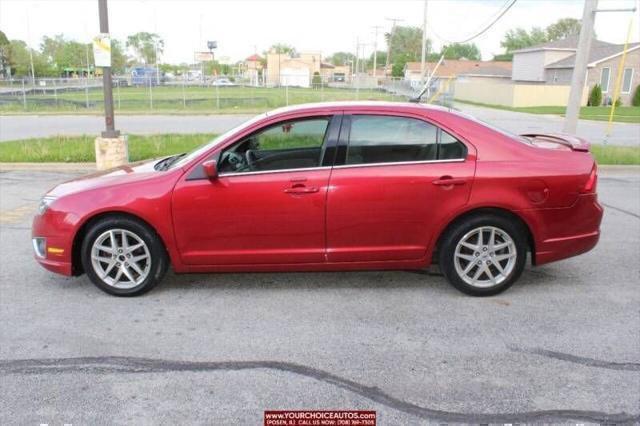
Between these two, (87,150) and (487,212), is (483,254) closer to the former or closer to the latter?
(487,212)

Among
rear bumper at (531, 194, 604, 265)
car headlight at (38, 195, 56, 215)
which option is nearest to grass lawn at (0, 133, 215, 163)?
car headlight at (38, 195, 56, 215)

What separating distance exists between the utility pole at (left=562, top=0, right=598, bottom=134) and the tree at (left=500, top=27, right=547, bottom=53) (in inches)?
4009

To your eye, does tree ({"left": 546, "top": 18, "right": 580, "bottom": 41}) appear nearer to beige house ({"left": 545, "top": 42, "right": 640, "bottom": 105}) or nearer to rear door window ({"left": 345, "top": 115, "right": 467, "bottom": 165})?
beige house ({"left": 545, "top": 42, "right": 640, "bottom": 105})

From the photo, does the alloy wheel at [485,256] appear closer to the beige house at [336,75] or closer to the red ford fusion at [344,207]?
the red ford fusion at [344,207]

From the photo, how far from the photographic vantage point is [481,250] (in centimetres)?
466

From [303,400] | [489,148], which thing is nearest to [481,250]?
[489,148]

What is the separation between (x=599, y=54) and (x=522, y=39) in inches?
2719

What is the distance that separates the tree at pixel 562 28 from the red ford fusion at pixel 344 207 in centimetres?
10227

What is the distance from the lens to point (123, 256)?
15.2 ft

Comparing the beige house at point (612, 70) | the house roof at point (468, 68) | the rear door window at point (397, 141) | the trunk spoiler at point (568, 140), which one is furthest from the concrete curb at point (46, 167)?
the house roof at point (468, 68)

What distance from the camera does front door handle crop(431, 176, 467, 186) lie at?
4527 mm

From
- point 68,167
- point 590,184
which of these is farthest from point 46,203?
point 68,167

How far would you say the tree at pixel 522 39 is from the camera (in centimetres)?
10581

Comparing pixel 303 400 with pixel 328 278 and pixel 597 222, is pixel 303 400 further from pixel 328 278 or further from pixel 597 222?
pixel 597 222
